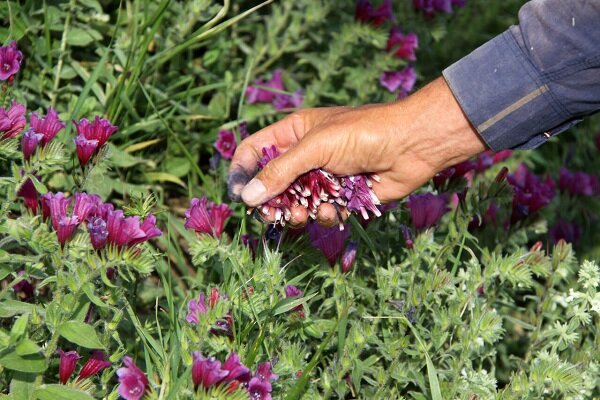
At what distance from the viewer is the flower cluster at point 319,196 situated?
2473mm

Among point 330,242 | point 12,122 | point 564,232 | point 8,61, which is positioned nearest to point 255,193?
point 330,242

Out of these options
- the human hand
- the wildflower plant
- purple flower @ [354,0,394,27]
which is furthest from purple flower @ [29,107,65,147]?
purple flower @ [354,0,394,27]

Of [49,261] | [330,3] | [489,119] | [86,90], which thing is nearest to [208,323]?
[49,261]

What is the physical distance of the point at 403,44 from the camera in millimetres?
3885

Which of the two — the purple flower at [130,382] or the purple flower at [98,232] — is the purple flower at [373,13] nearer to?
the purple flower at [98,232]

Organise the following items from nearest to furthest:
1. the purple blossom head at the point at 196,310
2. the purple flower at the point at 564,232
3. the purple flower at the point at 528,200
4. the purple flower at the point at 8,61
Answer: the purple blossom head at the point at 196,310
the purple flower at the point at 8,61
the purple flower at the point at 528,200
the purple flower at the point at 564,232

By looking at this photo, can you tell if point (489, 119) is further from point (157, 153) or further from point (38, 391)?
point (157, 153)

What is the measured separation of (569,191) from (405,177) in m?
1.57

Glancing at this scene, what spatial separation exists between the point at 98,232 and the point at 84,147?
1.32ft

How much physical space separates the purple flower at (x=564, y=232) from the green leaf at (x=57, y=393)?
222 cm

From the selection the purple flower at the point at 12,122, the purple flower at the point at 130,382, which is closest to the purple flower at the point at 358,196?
the purple flower at the point at 130,382

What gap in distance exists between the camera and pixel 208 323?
2.20 metres

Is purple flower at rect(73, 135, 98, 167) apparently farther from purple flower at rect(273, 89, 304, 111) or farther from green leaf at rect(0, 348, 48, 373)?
purple flower at rect(273, 89, 304, 111)

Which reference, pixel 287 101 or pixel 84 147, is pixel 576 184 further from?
pixel 84 147
